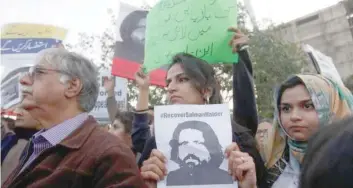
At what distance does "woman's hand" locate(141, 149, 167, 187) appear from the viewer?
1.83m

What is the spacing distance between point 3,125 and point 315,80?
2451 millimetres

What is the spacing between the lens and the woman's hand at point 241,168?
5.85ft

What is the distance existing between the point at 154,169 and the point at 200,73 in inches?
24.7

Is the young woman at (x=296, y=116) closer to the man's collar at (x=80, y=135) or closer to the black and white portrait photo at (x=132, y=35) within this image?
the man's collar at (x=80, y=135)

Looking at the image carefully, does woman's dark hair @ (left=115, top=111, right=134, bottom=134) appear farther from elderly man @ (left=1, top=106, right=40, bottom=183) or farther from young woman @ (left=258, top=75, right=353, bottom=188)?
young woman @ (left=258, top=75, right=353, bottom=188)

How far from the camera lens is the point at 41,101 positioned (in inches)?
80.6

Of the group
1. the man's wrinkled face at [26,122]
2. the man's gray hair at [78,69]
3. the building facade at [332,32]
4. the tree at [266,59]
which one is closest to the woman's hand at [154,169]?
the man's gray hair at [78,69]

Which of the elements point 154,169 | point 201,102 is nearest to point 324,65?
point 201,102

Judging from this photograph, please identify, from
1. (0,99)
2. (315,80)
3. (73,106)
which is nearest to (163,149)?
(73,106)

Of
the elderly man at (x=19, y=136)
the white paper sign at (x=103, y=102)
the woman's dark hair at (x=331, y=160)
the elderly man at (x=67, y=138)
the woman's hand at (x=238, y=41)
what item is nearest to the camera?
the woman's dark hair at (x=331, y=160)

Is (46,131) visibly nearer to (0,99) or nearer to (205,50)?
(205,50)

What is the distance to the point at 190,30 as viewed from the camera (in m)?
2.70

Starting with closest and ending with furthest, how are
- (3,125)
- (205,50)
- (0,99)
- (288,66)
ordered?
(205,50) < (0,99) < (3,125) < (288,66)

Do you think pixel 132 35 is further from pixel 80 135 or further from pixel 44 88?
pixel 80 135
